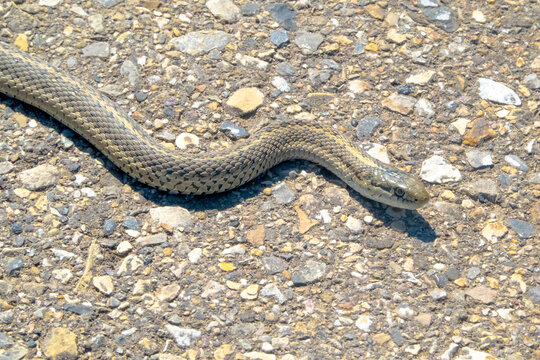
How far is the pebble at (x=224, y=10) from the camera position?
8.09m

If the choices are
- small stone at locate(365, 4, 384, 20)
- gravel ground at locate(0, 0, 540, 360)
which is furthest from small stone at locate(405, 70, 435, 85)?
small stone at locate(365, 4, 384, 20)

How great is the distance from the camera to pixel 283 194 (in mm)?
6605

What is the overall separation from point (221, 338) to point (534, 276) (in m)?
3.02

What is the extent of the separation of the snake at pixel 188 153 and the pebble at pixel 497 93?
1.80m

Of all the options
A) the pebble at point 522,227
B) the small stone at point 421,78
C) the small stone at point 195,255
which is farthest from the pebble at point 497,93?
the small stone at point 195,255

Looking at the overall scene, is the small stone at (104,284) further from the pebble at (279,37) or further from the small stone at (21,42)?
the pebble at (279,37)

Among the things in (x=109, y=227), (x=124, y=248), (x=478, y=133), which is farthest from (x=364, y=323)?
(x=478, y=133)

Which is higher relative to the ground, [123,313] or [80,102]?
[80,102]

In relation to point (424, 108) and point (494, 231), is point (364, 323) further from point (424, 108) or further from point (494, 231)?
point (424, 108)

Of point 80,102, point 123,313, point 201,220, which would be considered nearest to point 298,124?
point 201,220

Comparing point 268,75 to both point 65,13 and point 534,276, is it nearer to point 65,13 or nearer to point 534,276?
point 65,13

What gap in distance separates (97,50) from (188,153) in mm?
2047

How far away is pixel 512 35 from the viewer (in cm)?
827

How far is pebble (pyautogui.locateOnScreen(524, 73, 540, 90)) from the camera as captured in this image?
7.73 meters
